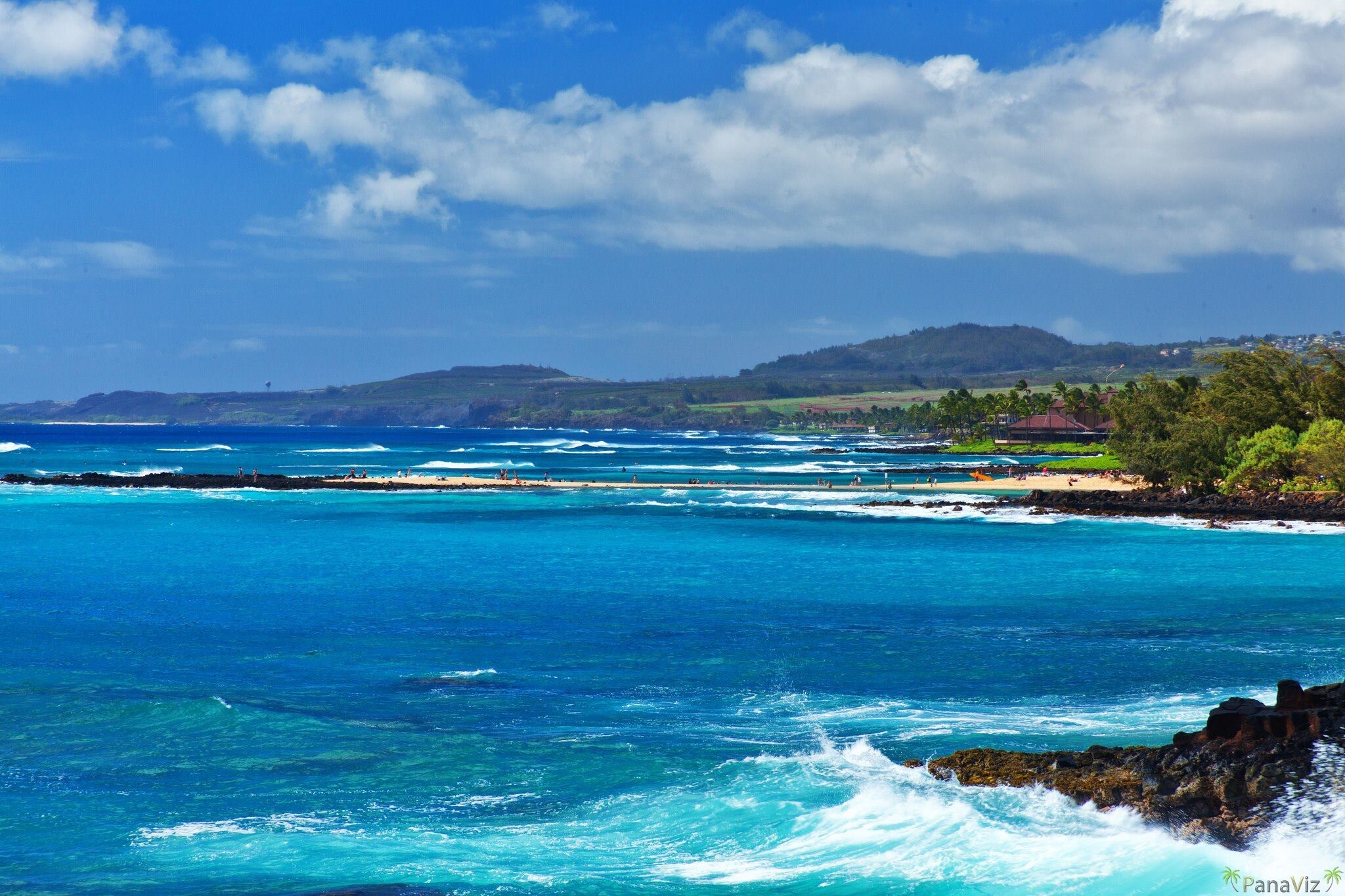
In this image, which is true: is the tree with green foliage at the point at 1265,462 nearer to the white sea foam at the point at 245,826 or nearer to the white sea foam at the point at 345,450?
the white sea foam at the point at 245,826

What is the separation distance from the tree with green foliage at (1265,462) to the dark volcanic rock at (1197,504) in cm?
158

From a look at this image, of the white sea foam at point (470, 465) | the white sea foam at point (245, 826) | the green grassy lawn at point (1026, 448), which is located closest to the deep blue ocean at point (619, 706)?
the white sea foam at point (245, 826)

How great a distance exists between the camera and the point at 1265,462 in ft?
220

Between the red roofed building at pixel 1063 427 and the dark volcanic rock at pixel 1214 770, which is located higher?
the red roofed building at pixel 1063 427

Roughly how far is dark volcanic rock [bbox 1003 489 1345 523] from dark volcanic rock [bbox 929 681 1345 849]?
155 ft

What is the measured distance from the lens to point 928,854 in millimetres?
14477

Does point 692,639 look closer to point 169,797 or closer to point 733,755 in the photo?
point 733,755

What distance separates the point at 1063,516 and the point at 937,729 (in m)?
47.6

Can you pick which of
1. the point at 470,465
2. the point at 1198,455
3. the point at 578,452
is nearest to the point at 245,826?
the point at 1198,455

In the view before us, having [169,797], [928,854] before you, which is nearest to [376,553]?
[169,797]

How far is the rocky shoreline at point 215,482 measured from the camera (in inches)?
3526

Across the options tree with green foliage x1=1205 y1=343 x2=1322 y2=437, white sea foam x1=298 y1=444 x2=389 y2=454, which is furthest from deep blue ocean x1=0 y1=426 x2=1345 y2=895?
white sea foam x1=298 y1=444 x2=389 y2=454

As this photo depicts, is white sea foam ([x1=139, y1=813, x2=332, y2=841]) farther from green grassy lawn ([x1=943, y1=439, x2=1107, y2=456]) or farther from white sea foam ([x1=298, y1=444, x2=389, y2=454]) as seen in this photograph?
white sea foam ([x1=298, y1=444, x2=389, y2=454])

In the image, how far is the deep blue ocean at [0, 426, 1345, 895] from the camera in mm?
14258
